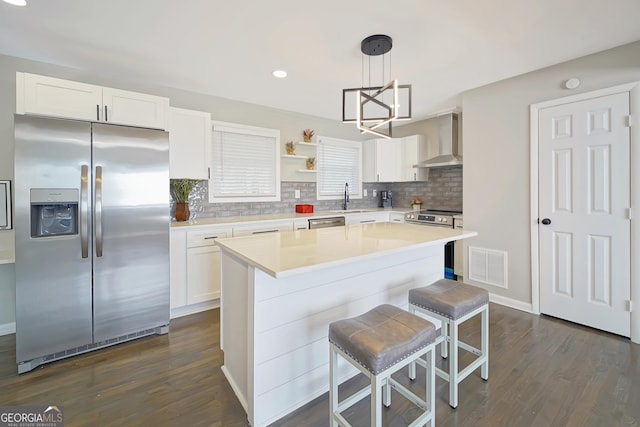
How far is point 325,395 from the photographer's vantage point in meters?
1.81

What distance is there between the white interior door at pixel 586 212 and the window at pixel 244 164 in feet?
10.7

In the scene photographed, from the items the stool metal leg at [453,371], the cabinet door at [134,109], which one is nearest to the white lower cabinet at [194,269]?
the cabinet door at [134,109]

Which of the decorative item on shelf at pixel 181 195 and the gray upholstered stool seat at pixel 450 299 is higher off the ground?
the decorative item on shelf at pixel 181 195

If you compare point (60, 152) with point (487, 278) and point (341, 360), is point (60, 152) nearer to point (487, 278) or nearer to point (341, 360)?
point (341, 360)

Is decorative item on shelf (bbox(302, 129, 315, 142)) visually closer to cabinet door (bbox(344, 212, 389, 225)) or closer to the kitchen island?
cabinet door (bbox(344, 212, 389, 225))

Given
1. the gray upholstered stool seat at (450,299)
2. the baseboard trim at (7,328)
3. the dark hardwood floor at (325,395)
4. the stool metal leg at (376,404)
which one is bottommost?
the dark hardwood floor at (325,395)

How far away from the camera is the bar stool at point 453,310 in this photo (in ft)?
5.55

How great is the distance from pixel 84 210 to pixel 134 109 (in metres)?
1.00

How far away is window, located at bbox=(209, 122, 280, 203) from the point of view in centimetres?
366

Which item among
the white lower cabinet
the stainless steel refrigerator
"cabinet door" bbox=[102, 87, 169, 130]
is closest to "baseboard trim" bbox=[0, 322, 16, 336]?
the stainless steel refrigerator

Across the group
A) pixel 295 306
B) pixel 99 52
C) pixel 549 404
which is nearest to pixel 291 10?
pixel 99 52

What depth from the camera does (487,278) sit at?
3330 mm

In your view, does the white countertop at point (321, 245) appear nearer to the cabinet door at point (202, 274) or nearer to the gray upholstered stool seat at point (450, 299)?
the gray upholstered stool seat at point (450, 299)

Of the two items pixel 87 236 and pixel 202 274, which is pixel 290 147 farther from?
pixel 87 236
